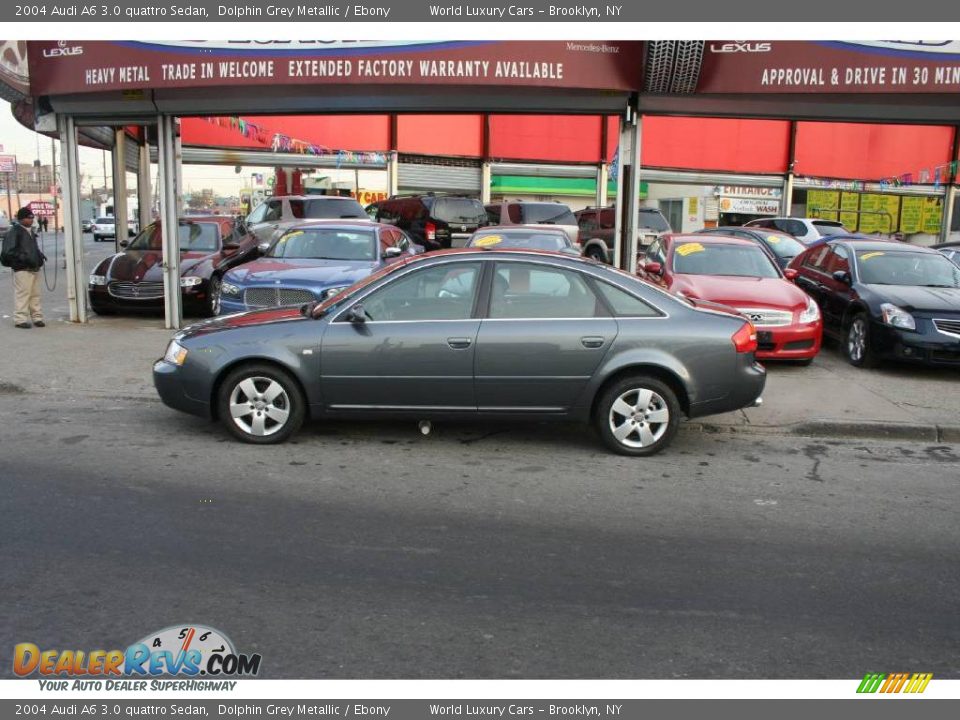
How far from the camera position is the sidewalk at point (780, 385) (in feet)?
25.7

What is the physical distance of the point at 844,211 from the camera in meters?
31.8

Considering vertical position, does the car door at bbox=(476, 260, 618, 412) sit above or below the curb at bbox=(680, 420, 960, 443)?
above

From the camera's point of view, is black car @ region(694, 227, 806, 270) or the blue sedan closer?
the blue sedan

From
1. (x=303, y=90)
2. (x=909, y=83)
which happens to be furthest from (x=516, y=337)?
(x=909, y=83)

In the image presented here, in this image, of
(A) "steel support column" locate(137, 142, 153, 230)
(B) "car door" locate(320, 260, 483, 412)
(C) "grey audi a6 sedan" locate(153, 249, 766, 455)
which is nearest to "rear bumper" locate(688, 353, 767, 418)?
(C) "grey audi a6 sedan" locate(153, 249, 766, 455)

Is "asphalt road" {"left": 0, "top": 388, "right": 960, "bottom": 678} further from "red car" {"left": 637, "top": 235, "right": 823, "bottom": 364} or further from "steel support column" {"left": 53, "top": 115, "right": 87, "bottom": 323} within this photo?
"steel support column" {"left": 53, "top": 115, "right": 87, "bottom": 323}

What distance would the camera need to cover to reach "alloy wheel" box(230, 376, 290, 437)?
6.73 meters

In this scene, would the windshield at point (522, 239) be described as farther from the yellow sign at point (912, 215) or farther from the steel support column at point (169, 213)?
the yellow sign at point (912, 215)

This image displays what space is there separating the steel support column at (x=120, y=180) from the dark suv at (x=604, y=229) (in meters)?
10.2

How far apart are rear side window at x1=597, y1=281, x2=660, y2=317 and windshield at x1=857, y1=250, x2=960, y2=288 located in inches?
219

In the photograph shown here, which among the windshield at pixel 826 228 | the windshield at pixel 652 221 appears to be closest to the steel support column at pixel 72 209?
the windshield at pixel 652 221

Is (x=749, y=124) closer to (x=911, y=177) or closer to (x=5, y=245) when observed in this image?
(x=911, y=177)

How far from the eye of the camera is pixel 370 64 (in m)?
10.5

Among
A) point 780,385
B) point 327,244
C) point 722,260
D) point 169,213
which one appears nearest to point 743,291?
point 722,260
